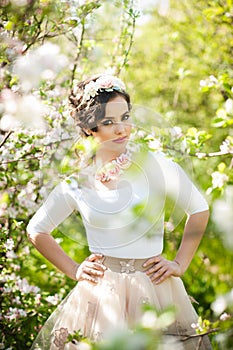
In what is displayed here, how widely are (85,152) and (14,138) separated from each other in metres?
0.60

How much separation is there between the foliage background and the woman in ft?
0.20

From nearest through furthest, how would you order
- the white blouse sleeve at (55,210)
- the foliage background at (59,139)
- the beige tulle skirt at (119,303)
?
the foliage background at (59,139)
the beige tulle skirt at (119,303)
the white blouse sleeve at (55,210)

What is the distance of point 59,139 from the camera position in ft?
7.30

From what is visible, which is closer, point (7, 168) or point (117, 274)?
point (117, 274)

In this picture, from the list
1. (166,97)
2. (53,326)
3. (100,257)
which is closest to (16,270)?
(53,326)

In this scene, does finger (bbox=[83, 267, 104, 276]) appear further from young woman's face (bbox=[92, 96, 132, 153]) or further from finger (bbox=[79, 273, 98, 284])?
young woman's face (bbox=[92, 96, 132, 153])

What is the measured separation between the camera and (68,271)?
191cm

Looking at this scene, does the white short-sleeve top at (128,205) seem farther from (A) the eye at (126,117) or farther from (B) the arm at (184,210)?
(A) the eye at (126,117)

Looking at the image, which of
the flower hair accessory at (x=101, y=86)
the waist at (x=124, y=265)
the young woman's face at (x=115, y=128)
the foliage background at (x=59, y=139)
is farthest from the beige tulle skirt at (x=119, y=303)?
the flower hair accessory at (x=101, y=86)

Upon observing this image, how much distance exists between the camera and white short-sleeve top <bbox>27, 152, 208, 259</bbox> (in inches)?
67.2

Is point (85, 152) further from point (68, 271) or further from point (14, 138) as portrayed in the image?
point (14, 138)

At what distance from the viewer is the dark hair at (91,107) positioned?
1.78 m

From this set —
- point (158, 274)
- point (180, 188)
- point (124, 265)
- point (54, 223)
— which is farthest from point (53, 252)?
point (180, 188)

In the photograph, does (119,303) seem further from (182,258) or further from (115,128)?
(115,128)
